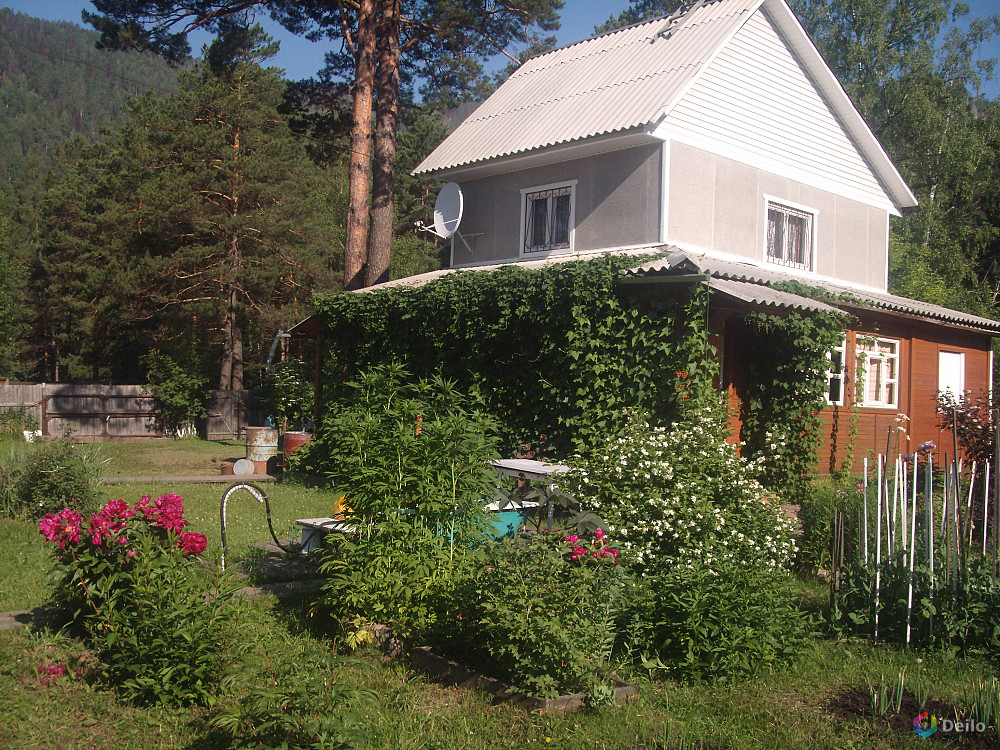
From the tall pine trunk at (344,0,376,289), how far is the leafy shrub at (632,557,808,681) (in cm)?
1339

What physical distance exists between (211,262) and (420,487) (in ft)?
80.4

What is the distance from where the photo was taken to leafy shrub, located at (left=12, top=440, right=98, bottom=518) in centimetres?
888

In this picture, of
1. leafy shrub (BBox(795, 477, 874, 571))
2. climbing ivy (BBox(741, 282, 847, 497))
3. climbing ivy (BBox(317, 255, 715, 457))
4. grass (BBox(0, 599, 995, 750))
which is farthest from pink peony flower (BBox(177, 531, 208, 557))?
climbing ivy (BBox(741, 282, 847, 497))

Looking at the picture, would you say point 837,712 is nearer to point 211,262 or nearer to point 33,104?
point 211,262

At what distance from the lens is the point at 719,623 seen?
481 centimetres

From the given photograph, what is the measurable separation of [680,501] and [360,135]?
507 inches

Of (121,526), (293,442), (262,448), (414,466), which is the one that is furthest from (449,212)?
(121,526)

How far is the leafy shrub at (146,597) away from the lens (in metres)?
4.27

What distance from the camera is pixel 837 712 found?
4344 millimetres

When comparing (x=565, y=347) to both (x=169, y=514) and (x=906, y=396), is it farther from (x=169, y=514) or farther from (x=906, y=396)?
(x=906, y=396)

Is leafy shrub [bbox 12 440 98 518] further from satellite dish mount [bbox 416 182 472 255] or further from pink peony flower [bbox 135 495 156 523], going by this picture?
satellite dish mount [bbox 416 182 472 255]

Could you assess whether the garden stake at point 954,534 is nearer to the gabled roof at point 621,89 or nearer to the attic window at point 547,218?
the gabled roof at point 621,89

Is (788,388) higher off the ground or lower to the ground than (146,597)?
higher

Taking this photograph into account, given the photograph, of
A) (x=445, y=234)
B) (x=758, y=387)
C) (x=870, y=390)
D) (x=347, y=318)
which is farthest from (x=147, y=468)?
(x=870, y=390)
